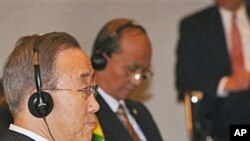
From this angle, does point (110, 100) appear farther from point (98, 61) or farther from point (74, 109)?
point (74, 109)

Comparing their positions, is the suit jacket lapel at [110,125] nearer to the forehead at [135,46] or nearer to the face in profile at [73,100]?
the forehead at [135,46]

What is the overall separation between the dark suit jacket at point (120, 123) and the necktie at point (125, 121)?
0.07m

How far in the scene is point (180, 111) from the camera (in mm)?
2777

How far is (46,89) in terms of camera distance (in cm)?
147

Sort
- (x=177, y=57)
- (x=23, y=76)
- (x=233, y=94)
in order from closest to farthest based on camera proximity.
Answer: (x=23, y=76), (x=233, y=94), (x=177, y=57)

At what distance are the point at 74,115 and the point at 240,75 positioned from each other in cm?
117

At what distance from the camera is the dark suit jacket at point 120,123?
7.75 feet

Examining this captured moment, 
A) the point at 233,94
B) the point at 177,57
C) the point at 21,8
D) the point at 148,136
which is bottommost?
the point at 148,136

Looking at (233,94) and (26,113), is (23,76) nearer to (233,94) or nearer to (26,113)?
(26,113)

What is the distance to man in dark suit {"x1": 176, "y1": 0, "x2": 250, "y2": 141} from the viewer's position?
8.27ft

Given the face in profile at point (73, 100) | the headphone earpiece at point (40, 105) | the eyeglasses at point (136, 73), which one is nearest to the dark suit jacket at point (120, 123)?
the eyeglasses at point (136, 73)

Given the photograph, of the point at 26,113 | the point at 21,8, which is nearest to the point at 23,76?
the point at 26,113

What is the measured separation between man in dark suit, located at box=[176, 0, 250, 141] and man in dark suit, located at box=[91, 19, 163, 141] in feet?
0.70

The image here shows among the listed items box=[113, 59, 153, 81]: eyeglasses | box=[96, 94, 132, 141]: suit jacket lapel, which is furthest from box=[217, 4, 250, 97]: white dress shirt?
box=[96, 94, 132, 141]: suit jacket lapel
